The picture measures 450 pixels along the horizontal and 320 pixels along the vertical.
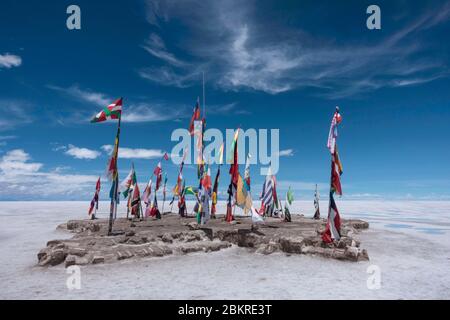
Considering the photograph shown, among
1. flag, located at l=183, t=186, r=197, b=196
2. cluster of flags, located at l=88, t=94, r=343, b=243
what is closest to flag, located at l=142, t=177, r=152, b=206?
cluster of flags, located at l=88, t=94, r=343, b=243

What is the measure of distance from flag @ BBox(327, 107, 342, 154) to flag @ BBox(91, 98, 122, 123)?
1369 cm

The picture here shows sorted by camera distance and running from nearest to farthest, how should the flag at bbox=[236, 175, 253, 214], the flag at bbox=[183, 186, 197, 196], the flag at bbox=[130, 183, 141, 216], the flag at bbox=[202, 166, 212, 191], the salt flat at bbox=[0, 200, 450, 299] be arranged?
the salt flat at bbox=[0, 200, 450, 299] → the flag at bbox=[236, 175, 253, 214] → the flag at bbox=[202, 166, 212, 191] → the flag at bbox=[130, 183, 141, 216] → the flag at bbox=[183, 186, 197, 196]

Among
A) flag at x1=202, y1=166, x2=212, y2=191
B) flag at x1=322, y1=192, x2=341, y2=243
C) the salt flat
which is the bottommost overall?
the salt flat

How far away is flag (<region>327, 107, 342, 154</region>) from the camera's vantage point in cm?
1733

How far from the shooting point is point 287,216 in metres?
30.5

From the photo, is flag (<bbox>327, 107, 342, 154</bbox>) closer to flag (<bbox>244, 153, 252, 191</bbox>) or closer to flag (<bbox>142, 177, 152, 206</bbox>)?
flag (<bbox>244, 153, 252, 191</bbox>)

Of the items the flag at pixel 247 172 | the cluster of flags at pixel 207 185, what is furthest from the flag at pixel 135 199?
the flag at pixel 247 172

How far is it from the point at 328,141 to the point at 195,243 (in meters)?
10.2

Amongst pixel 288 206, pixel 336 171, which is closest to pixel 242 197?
pixel 336 171

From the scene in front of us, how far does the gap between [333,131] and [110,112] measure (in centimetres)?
1416

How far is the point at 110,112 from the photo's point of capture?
20109 mm

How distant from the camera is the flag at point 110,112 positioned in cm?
1945
